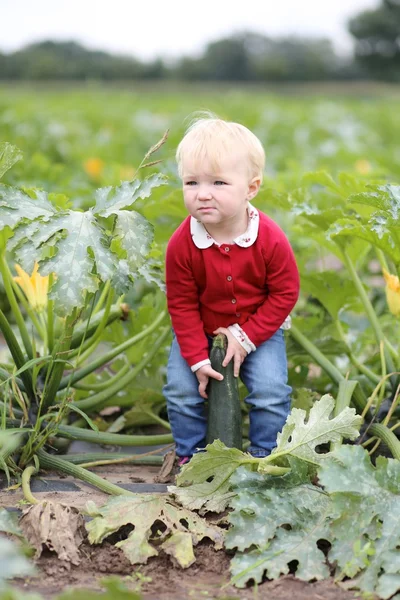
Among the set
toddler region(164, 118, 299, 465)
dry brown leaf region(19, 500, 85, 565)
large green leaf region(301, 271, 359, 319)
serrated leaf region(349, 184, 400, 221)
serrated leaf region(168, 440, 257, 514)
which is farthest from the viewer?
large green leaf region(301, 271, 359, 319)

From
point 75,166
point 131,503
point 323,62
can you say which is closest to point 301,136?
point 75,166

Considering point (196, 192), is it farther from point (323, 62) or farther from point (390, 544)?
point (323, 62)

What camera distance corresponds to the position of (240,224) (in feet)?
9.11

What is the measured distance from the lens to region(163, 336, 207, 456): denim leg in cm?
287

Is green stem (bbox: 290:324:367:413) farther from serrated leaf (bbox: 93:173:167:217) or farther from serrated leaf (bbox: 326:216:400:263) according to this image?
serrated leaf (bbox: 93:173:167:217)

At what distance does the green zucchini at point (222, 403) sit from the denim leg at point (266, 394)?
0.08 meters

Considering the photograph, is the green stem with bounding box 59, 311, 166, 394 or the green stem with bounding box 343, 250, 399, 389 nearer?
the green stem with bounding box 59, 311, 166, 394

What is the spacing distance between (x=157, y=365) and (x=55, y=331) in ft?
1.50

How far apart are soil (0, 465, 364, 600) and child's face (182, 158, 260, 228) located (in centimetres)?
98

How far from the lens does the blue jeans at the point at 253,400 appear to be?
285 centimetres

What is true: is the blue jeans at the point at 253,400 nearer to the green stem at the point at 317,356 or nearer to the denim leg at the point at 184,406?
the denim leg at the point at 184,406

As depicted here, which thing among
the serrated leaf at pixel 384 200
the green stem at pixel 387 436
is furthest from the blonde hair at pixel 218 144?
the green stem at pixel 387 436

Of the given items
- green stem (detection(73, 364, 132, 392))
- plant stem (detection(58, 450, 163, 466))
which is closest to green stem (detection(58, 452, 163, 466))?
plant stem (detection(58, 450, 163, 466))

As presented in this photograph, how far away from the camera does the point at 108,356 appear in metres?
3.13
